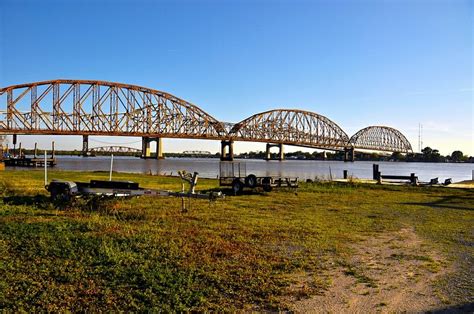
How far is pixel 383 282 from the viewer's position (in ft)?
20.3

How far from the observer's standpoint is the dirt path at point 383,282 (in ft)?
17.2

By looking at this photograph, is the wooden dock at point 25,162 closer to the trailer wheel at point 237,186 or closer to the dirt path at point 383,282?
the trailer wheel at point 237,186

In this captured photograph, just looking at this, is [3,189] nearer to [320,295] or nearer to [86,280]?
[86,280]

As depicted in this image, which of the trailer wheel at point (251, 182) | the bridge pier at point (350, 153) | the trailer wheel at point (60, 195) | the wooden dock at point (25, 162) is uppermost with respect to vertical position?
the bridge pier at point (350, 153)

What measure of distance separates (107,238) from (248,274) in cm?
347

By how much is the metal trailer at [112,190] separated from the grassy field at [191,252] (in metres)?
0.43

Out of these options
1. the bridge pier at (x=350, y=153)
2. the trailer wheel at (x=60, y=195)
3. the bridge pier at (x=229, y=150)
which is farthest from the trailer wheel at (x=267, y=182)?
the bridge pier at (x=350, y=153)

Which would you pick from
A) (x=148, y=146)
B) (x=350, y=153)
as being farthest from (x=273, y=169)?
(x=350, y=153)

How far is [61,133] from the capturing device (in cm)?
10700

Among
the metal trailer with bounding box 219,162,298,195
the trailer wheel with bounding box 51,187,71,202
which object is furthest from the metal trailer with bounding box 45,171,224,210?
the metal trailer with bounding box 219,162,298,195

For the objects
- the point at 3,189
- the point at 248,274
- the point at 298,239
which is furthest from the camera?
the point at 3,189

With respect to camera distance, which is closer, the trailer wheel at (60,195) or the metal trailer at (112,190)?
the metal trailer at (112,190)

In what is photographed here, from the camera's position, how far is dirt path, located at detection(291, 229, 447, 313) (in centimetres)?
525

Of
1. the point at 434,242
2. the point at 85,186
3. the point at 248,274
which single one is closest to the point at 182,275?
the point at 248,274
